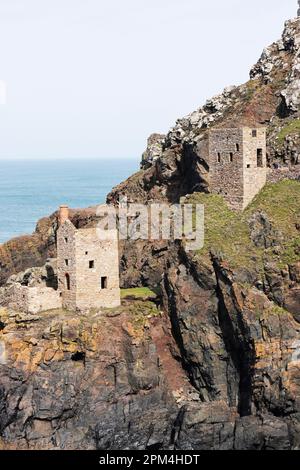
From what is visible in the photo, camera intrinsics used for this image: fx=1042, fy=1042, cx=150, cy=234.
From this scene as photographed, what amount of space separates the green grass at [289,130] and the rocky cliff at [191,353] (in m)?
0.12

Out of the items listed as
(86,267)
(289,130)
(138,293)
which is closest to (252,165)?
(289,130)

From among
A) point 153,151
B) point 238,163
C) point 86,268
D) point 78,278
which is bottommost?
point 78,278

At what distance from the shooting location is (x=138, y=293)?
67438 mm

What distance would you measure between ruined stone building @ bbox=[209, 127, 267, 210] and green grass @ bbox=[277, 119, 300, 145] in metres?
1.96

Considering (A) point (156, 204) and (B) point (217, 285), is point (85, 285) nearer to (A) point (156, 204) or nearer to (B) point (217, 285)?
(B) point (217, 285)

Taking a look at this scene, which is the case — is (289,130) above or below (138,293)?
above

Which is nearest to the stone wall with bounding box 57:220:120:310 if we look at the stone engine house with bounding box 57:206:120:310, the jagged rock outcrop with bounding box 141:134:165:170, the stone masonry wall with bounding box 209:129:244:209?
the stone engine house with bounding box 57:206:120:310

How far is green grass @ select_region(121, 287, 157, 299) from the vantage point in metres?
66.6

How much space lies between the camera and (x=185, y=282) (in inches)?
2501

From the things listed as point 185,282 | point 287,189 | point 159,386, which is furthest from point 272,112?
point 159,386

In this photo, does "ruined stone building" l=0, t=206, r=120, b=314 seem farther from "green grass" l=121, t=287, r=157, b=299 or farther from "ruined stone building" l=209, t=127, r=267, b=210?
"ruined stone building" l=209, t=127, r=267, b=210

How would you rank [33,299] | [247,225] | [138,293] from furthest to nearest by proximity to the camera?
[138,293] → [247,225] → [33,299]

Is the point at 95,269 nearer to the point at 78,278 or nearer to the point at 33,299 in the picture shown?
the point at 78,278

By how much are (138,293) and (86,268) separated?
569 cm
